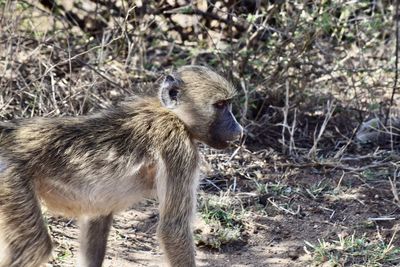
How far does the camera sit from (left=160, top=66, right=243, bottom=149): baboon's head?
5.24 metres

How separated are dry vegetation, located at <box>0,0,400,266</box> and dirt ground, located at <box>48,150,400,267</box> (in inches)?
0.5

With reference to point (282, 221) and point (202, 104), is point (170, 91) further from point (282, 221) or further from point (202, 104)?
point (282, 221)

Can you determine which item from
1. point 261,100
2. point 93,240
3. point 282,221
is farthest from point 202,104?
point 261,100

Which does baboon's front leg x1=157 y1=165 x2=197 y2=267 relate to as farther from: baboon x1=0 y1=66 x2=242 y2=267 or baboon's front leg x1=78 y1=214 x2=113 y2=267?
baboon's front leg x1=78 y1=214 x2=113 y2=267

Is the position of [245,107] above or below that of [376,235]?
above

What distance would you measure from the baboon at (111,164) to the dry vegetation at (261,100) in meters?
0.37

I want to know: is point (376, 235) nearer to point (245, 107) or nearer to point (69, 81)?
point (245, 107)

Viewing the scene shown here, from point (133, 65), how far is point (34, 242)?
344 centimetres

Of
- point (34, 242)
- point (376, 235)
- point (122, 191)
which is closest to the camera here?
point (34, 242)

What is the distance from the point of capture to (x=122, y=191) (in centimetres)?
502

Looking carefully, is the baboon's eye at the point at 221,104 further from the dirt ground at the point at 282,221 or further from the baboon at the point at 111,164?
the dirt ground at the point at 282,221

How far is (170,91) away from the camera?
5258 mm

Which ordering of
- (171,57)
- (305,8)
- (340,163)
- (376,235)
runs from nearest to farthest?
(376,235)
(340,163)
(305,8)
(171,57)

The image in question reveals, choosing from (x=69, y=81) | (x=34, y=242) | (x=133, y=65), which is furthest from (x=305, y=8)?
(x=34, y=242)
